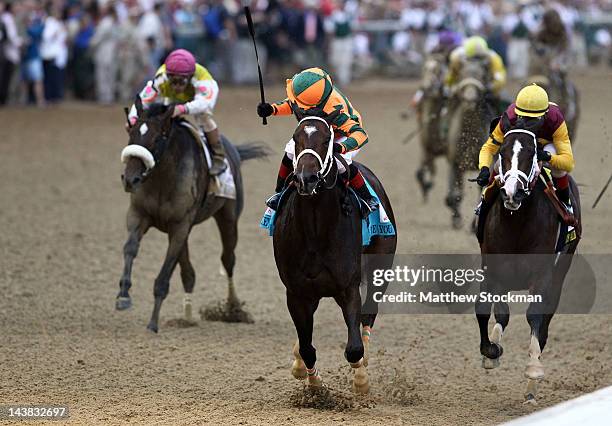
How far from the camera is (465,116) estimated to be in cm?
1372

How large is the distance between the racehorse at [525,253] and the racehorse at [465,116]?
451cm

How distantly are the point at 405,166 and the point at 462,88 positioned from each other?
512 cm

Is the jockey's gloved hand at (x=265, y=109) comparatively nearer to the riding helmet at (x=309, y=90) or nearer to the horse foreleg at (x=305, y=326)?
the riding helmet at (x=309, y=90)

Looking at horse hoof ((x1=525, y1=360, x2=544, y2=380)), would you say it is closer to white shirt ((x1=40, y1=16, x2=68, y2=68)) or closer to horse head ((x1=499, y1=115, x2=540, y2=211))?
horse head ((x1=499, y1=115, x2=540, y2=211))

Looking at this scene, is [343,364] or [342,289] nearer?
[342,289]

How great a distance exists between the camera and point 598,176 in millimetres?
17609

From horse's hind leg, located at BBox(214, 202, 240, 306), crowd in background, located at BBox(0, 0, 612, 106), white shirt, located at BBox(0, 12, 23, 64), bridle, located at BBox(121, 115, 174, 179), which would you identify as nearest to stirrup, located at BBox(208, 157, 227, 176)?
horse's hind leg, located at BBox(214, 202, 240, 306)

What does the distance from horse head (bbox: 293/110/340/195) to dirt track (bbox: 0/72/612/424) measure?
1.47 metres

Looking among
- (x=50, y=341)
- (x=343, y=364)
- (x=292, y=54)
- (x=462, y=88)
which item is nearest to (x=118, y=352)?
(x=50, y=341)

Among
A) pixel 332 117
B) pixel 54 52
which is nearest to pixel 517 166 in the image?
pixel 332 117

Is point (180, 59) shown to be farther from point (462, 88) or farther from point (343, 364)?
point (462, 88)

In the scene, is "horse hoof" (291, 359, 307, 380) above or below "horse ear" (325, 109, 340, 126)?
below

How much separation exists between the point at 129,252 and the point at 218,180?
111 cm

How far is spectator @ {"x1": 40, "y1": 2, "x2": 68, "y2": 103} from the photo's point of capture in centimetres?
2300
